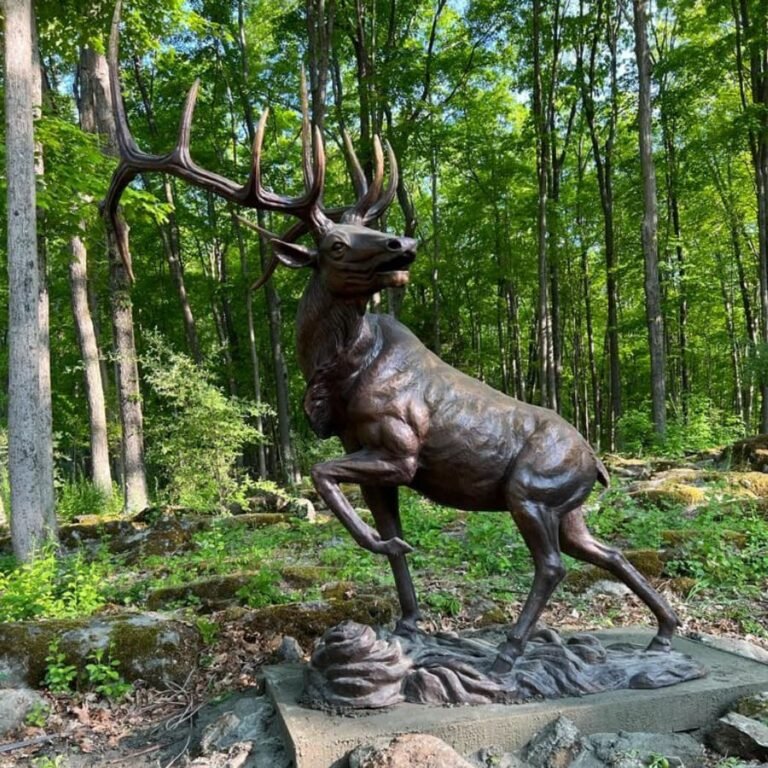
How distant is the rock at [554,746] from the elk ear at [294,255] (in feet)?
8.15

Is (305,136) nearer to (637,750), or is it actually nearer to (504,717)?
(504,717)

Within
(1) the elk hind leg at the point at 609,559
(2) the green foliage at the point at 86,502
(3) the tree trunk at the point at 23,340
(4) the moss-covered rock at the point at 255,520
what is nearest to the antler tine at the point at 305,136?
(1) the elk hind leg at the point at 609,559

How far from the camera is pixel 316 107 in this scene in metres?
12.3

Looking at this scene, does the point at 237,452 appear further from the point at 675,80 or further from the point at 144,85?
the point at 675,80

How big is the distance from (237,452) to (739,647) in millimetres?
8548

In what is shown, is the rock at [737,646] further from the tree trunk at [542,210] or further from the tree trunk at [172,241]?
the tree trunk at [172,241]

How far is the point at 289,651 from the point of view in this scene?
4289 millimetres

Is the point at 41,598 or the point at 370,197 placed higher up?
the point at 370,197

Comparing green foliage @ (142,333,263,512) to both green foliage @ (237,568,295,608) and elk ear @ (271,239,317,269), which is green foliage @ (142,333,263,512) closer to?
green foliage @ (237,568,295,608)

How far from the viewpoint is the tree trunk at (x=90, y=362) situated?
511 inches

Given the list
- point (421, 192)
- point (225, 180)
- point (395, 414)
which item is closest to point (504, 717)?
point (395, 414)

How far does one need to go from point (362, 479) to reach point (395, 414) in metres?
0.36

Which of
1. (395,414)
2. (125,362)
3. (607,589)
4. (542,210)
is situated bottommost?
(607,589)

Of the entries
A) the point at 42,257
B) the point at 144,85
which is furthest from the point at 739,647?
the point at 144,85
